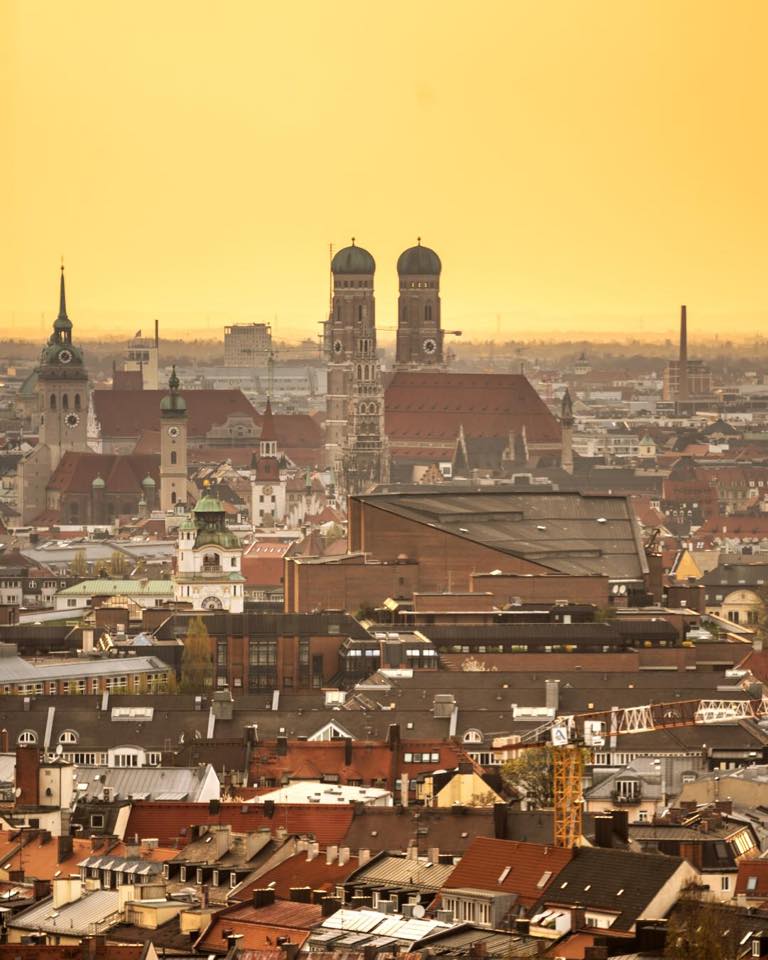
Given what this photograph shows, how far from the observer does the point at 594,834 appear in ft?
148

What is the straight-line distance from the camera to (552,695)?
71.9 m

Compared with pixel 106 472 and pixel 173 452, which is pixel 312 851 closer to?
pixel 173 452

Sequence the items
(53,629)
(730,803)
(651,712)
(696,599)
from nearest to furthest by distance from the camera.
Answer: (730,803), (651,712), (53,629), (696,599)

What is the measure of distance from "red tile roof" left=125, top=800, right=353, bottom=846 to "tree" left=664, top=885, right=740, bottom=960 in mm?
10505

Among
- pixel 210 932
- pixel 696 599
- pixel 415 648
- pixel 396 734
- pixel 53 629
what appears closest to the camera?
pixel 210 932

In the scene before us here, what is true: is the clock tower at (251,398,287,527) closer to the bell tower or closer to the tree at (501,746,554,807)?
the bell tower

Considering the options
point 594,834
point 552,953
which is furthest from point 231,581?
point 552,953

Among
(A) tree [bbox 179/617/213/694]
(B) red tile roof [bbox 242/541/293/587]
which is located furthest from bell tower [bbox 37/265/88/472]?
(A) tree [bbox 179/617/213/694]

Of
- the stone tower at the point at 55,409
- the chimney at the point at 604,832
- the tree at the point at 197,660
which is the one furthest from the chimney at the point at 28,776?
the stone tower at the point at 55,409

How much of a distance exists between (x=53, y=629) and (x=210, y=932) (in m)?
55.1

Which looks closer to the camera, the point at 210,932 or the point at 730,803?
the point at 210,932

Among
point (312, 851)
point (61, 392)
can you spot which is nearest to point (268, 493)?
point (61, 392)

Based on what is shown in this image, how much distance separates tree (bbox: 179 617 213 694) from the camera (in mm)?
83062

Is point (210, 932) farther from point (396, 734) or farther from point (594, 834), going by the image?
point (396, 734)
